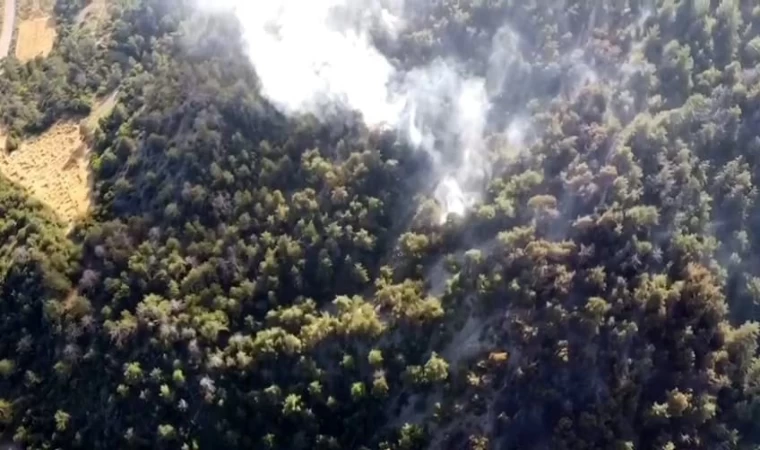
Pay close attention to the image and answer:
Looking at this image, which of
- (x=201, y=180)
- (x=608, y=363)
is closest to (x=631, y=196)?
(x=608, y=363)

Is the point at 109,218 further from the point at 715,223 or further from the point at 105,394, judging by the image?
the point at 715,223

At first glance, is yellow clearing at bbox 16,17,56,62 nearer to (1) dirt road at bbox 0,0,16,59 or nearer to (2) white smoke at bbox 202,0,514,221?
(1) dirt road at bbox 0,0,16,59

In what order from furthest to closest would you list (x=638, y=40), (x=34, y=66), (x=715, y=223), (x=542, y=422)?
(x=34, y=66) → (x=638, y=40) → (x=715, y=223) → (x=542, y=422)

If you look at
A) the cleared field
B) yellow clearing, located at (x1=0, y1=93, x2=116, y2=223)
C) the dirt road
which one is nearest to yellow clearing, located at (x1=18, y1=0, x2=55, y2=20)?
the dirt road

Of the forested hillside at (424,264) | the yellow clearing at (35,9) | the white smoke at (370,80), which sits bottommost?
the forested hillside at (424,264)

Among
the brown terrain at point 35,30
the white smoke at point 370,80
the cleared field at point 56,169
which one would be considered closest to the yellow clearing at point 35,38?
the brown terrain at point 35,30

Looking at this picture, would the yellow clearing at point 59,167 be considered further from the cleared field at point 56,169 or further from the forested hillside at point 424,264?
the forested hillside at point 424,264

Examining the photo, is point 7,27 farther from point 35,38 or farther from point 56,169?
point 56,169
